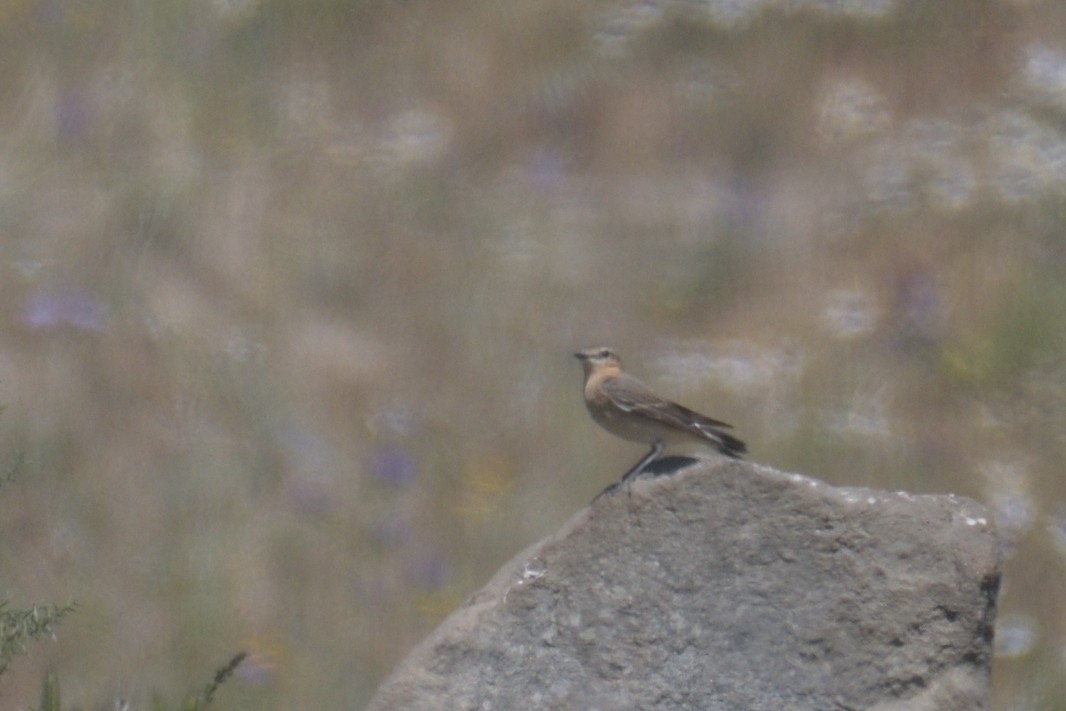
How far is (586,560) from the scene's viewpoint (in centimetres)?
599

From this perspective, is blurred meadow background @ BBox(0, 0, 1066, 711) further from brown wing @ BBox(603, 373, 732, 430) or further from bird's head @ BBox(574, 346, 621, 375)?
brown wing @ BBox(603, 373, 732, 430)

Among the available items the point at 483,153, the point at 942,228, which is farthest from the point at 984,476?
the point at 483,153

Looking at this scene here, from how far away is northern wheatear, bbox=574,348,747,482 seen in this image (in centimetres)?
643

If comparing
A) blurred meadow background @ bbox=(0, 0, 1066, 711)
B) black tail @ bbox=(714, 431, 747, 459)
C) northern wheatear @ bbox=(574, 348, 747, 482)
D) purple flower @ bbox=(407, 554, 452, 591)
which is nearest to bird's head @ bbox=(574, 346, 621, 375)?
northern wheatear @ bbox=(574, 348, 747, 482)

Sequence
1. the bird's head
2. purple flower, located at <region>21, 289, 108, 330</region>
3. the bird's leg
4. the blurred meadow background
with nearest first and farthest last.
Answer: the bird's leg → the bird's head → the blurred meadow background → purple flower, located at <region>21, 289, 108, 330</region>

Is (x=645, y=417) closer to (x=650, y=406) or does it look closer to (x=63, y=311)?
(x=650, y=406)

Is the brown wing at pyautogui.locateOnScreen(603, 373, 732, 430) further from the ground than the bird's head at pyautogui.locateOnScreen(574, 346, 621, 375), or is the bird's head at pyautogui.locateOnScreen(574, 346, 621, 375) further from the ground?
the bird's head at pyautogui.locateOnScreen(574, 346, 621, 375)

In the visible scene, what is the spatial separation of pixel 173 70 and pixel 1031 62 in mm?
3866

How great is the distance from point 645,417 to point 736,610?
826 mm

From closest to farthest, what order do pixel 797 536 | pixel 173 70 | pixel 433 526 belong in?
pixel 797 536, pixel 433 526, pixel 173 70

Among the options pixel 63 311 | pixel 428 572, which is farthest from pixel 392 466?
pixel 63 311

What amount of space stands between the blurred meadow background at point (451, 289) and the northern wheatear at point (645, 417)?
1.76m

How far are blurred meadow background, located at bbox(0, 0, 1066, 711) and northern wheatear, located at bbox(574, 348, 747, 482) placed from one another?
1.76 metres

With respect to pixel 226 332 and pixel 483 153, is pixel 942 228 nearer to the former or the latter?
pixel 483 153
